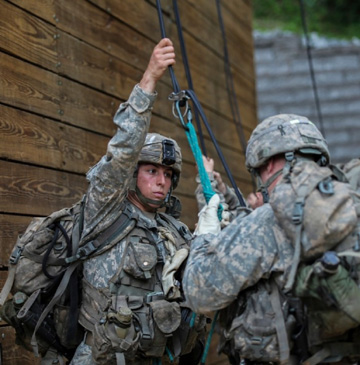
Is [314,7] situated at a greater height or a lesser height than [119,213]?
greater

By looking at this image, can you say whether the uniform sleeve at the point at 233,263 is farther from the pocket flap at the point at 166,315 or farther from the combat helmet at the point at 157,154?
the combat helmet at the point at 157,154

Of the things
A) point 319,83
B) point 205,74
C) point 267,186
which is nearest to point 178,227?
point 267,186

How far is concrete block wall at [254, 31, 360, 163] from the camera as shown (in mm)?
13133

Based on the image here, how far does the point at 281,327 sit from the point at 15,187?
1.88m

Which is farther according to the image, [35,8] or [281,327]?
[35,8]

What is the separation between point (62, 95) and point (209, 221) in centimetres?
172

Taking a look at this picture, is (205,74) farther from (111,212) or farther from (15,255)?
(15,255)

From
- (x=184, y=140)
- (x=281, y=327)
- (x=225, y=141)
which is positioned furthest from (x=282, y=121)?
(x=225, y=141)

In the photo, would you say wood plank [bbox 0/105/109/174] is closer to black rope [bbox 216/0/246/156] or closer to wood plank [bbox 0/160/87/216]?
wood plank [bbox 0/160/87/216]

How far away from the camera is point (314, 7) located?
18.9 meters

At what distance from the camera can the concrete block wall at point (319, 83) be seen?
13.1 meters

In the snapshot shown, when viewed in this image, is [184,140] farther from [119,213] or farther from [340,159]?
[340,159]

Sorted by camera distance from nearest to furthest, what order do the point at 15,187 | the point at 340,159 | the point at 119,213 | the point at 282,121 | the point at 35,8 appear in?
the point at 282,121 → the point at 119,213 → the point at 15,187 → the point at 35,8 → the point at 340,159

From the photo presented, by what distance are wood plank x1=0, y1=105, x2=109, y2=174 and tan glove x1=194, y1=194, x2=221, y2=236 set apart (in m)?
1.32
